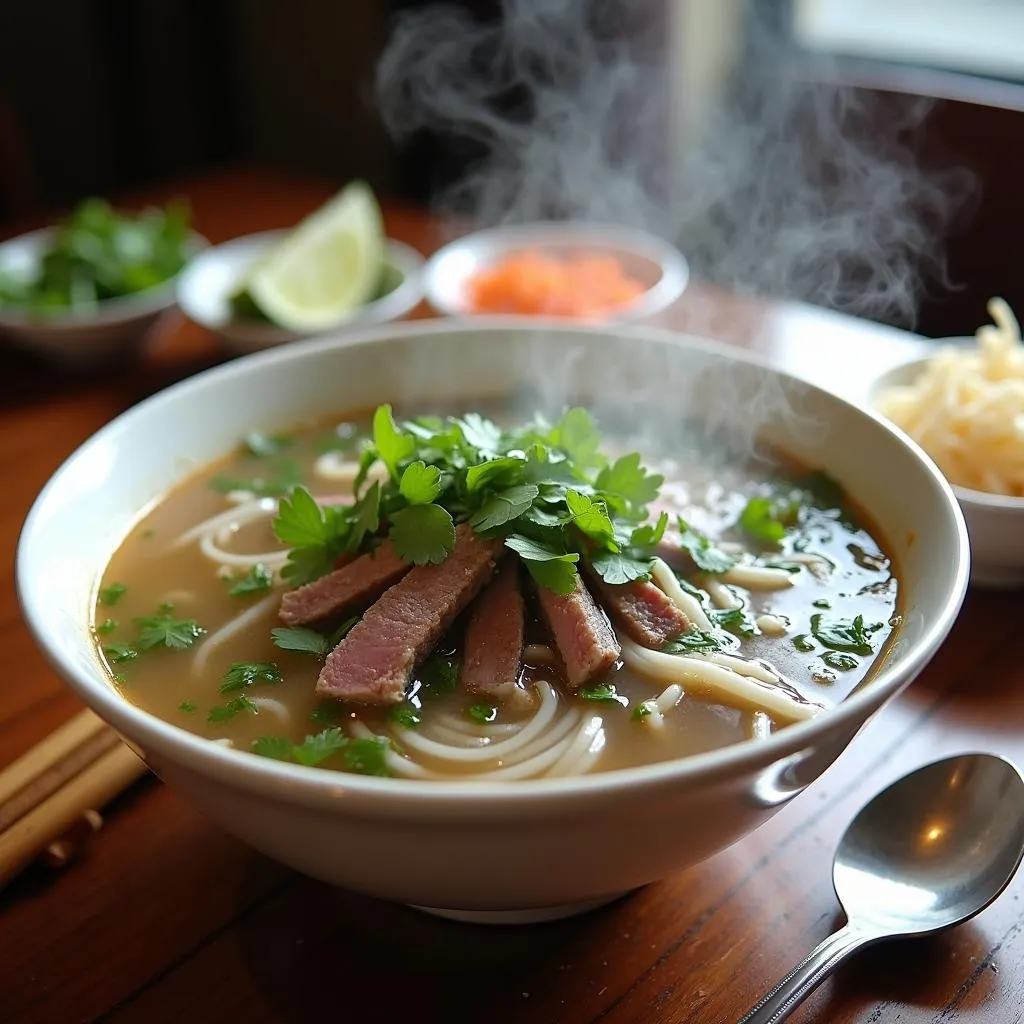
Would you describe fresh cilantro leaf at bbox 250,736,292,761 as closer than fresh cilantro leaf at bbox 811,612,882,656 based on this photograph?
Yes

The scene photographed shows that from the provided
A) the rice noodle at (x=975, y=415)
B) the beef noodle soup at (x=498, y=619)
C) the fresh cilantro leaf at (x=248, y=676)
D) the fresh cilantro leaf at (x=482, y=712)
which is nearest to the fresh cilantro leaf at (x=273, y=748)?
the beef noodle soup at (x=498, y=619)

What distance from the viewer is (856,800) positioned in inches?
60.7

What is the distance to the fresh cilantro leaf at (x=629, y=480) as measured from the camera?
167 centimetres

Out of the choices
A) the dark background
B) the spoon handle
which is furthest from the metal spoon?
the dark background

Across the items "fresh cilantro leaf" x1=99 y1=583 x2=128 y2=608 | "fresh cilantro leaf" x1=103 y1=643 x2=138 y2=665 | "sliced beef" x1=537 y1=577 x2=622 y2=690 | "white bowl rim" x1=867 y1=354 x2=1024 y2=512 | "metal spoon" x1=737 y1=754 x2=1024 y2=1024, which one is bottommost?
"metal spoon" x1=737 y1=754 x2=1024 y2=1024

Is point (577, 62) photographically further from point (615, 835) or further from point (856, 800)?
point (615, 835)

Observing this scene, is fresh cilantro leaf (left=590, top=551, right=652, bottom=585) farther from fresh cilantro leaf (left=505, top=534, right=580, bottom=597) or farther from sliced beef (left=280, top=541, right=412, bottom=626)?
sliced beef (left=280, top=541, right=412, bottom=626)

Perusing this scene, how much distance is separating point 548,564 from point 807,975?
574mm

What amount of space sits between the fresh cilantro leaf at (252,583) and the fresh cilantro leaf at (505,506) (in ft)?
1.22

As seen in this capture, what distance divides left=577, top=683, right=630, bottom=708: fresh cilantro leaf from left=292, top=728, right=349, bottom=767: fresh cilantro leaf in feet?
1.02

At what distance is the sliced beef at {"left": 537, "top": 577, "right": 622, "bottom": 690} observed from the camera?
1457mm

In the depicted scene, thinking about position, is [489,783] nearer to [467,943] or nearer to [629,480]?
[467,943]

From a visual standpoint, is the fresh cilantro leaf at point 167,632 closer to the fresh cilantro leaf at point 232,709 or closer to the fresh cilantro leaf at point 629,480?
the fresh cilantro leaf at point 232,709

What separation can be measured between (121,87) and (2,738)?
5079mm
